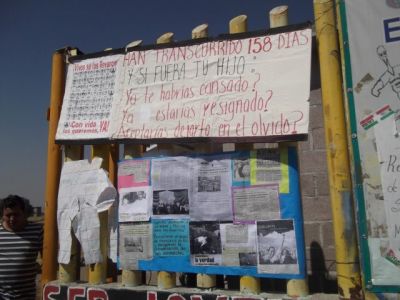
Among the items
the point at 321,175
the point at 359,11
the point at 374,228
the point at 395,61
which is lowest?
the point at 374,228

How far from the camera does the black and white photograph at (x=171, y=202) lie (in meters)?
2.55

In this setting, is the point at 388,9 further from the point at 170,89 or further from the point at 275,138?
the point at 170,89

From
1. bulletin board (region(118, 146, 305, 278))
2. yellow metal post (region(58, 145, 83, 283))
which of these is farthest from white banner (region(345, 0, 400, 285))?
yellow metal post (region(58, 145, 83, 283))

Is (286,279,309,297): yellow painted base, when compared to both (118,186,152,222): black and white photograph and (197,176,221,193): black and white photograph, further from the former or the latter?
(118,186,152,222): black and white photograph

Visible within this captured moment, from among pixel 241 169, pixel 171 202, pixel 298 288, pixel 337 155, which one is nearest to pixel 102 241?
pixel 171 202

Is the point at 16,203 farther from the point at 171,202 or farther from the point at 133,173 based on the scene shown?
the point at 171,202

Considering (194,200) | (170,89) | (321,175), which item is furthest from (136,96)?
(321,175)

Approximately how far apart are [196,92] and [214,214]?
80 cm

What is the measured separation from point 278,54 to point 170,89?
75 cm

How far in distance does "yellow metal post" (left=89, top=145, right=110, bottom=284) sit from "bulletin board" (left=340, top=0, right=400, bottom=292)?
172cm

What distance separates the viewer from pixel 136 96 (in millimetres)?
2826

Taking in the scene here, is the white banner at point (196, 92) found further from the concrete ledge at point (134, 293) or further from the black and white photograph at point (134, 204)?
the concrete ledge at point (134, 293)

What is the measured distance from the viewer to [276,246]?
231 cm

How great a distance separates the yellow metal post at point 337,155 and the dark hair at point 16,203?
2.68 m
